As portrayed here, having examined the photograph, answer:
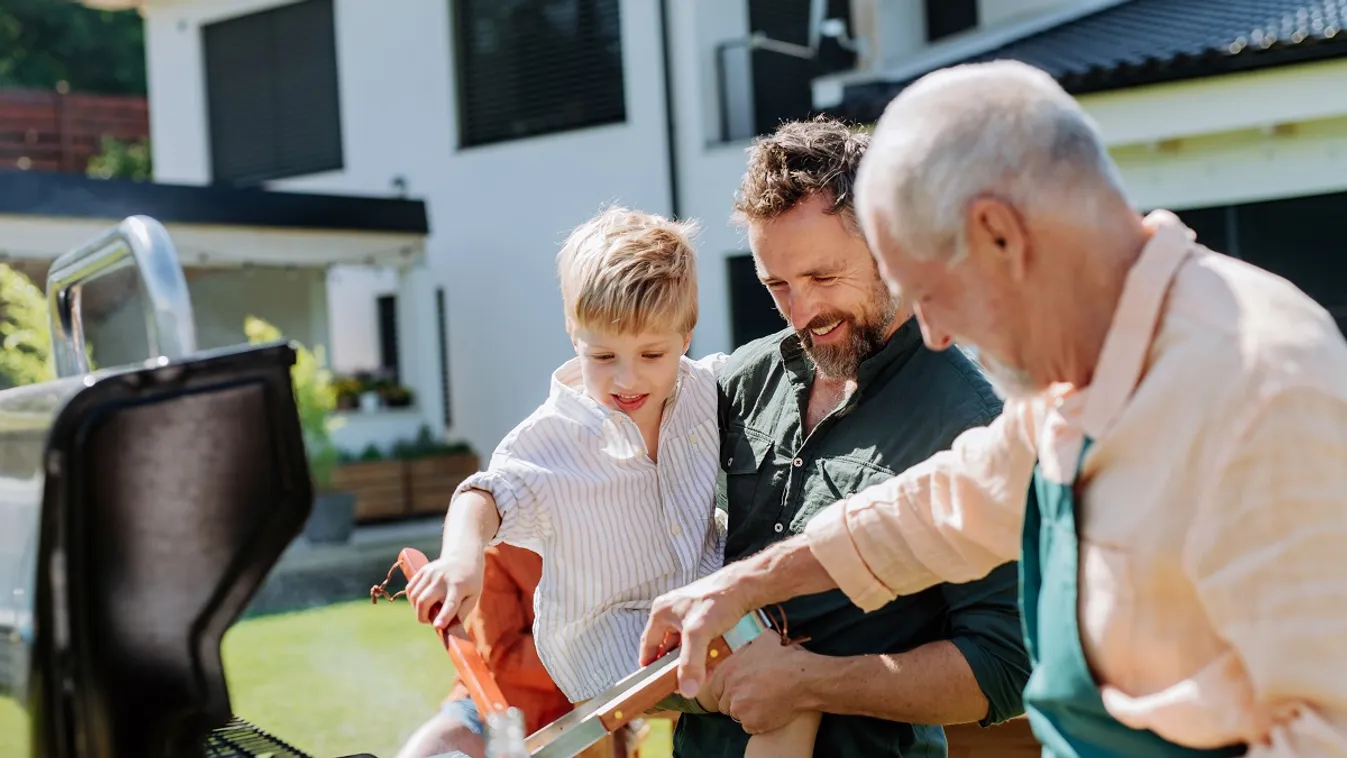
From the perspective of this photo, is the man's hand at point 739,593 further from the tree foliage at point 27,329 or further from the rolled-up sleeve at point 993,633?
the tree foliage at point 27,329

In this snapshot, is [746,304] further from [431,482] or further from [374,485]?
[374,485]

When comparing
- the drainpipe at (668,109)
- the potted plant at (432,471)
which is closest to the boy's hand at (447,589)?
the drainpipe at (668,109)

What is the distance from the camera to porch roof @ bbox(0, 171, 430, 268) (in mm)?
11242

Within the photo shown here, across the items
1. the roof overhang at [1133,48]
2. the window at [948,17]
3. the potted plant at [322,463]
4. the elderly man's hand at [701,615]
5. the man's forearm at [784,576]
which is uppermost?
the window at [948,17]

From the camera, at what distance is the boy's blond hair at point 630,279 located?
90.0 inches

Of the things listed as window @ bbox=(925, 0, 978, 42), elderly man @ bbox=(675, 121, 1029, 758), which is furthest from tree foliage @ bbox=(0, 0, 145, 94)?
elderly man @ bbox=(675, 121, 1029, 758)

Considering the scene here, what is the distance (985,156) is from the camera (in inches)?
49.8

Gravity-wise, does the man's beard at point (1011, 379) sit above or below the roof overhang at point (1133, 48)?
below

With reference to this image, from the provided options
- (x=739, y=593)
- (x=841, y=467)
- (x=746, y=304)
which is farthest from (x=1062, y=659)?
(x=746, y=304)

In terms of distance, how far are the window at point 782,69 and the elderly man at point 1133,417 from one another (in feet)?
36.4

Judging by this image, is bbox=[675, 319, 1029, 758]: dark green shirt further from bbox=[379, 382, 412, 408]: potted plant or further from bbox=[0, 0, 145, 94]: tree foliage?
bbox=[0, 0, 145, 94]: tree foliage

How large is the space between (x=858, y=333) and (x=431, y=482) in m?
12.2

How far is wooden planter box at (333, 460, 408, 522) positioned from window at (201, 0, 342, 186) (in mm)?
4186

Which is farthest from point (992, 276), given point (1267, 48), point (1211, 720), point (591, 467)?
point (1267, 48)
